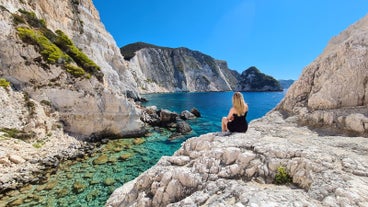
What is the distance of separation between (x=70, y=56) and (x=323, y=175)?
27099 mm

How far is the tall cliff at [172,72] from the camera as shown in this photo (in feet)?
447

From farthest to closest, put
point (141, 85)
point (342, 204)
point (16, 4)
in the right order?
point (141, 85)
point (16, 4)
point (342, 204)

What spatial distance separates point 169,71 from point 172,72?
15.8 ft

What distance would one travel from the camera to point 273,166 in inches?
225

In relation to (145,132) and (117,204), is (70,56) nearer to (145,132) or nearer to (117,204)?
(145,132)

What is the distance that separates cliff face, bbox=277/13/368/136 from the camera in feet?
27.2

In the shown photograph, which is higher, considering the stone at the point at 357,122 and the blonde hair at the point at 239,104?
the blonde hair at the point at 239,104

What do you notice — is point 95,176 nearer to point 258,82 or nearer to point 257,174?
point 257,174

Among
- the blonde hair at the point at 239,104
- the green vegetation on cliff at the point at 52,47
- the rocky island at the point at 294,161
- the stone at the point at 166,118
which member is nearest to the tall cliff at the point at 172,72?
the stone at the point at 166,118

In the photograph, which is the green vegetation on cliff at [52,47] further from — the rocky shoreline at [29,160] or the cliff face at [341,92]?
the cliff face at [341,92]

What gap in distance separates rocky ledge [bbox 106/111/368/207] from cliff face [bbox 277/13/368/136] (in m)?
1.24

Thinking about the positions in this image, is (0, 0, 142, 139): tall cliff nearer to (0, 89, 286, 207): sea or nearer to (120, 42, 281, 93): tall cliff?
(0, 89, 286, 207): sea

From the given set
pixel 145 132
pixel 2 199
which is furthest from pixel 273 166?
pixel 145 132

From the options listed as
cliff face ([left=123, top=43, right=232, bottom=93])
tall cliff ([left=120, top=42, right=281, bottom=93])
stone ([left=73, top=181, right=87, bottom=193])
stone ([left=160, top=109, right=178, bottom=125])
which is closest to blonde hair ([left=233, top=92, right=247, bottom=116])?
stone ([left=73, top=181, right=87, bottom=193])
